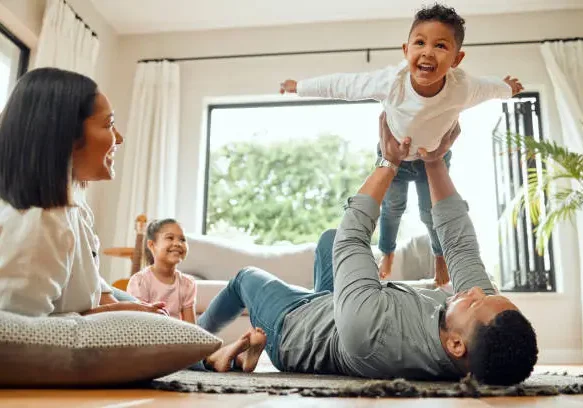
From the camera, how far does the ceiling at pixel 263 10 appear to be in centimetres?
479

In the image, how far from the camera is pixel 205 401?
1007 mm

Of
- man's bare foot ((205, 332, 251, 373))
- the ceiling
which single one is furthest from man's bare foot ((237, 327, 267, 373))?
the ceiling

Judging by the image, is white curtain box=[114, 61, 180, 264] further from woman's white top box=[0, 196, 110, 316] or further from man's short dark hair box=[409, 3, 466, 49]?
woman's white top box=[0, 196, 110, 316]

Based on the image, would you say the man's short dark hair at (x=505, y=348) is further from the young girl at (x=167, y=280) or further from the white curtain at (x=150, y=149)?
the white curtain at (x=150, y=149)

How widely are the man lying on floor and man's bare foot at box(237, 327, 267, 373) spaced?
57 mm

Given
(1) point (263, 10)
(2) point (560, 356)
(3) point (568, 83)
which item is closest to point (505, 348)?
(2) point (560, 356)

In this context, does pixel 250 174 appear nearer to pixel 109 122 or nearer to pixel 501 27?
pixel 501 27

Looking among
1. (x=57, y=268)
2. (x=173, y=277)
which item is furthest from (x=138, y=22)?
(x=57, y=268)

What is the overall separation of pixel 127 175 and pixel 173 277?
2.22m

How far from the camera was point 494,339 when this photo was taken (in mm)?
1223

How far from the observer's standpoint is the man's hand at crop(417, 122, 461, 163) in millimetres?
2002

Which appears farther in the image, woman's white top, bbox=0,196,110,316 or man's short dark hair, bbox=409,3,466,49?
man's short dark hair, bbox=409,3,466,49

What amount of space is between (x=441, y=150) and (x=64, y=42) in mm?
3238

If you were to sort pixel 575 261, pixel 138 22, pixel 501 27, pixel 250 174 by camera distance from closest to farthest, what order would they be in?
pixel 575 261
pixel 501 27
pixel 138 22
pixel 250 174
